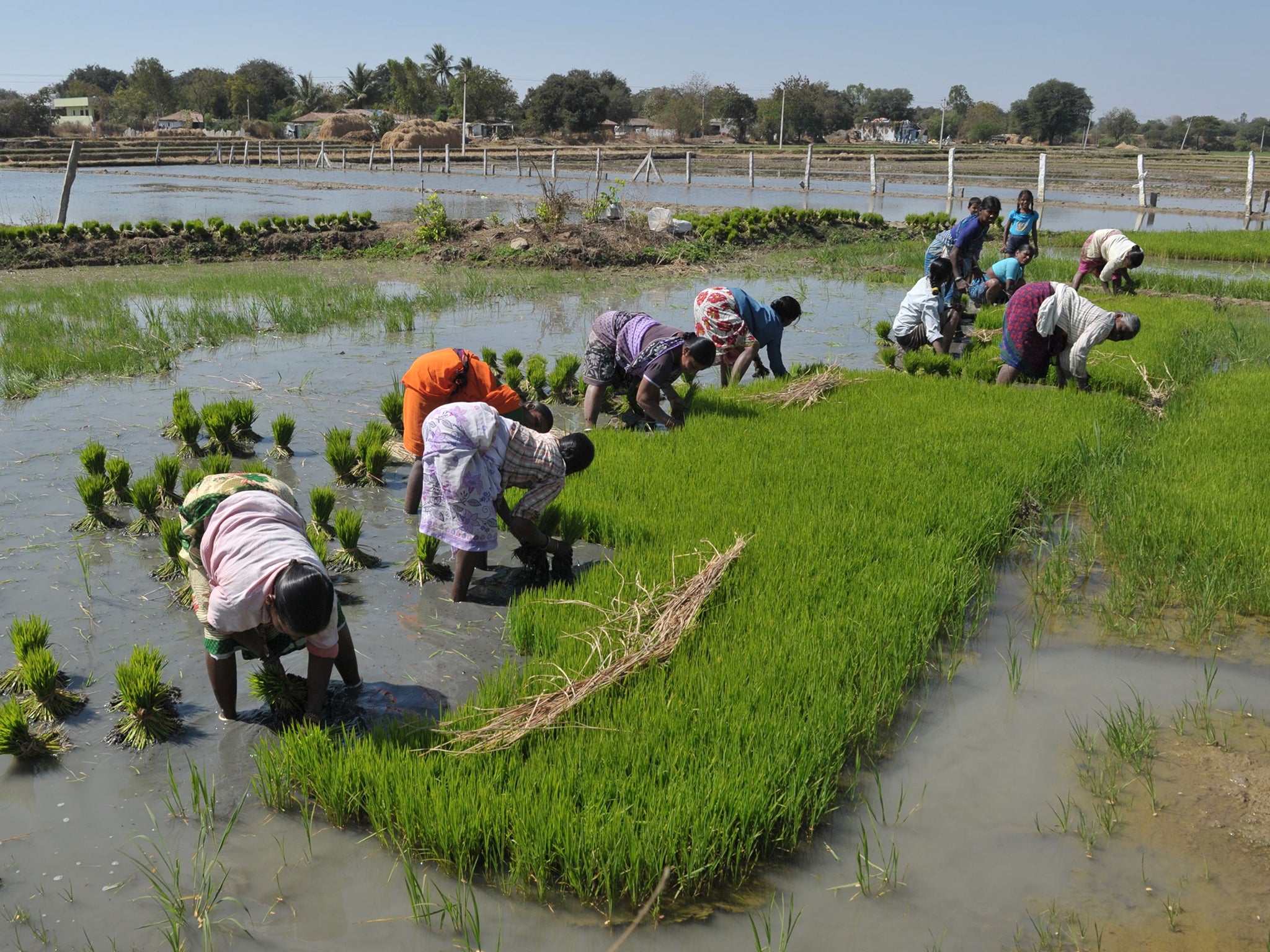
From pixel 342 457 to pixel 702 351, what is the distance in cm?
234

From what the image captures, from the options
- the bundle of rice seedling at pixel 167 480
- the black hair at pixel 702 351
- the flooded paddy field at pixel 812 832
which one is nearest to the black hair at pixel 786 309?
the black hair at pixel 702 351

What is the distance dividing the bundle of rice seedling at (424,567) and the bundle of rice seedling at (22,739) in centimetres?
167

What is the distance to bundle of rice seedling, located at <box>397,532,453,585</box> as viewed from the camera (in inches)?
183

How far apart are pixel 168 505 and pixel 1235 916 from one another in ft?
17.6

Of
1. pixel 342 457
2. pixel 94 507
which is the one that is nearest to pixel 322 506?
pixel 342 457

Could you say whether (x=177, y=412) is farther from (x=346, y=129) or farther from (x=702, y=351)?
(x=346, y=129)

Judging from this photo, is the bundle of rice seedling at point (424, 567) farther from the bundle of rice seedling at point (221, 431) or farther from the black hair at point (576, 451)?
the bundle of rice seedling at point (221, 431)

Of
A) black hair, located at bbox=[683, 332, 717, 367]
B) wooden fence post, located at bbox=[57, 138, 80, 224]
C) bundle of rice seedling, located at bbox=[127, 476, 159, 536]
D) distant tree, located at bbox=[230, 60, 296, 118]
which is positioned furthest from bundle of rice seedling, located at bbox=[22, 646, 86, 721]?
distant tree, located at bbox=[230, 60, 296, 118]

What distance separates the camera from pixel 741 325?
23.6ft

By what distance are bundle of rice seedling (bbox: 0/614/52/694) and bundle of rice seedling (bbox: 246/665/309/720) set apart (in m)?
0.88

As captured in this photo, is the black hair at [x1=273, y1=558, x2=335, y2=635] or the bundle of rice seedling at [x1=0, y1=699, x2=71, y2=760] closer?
the black hair at [x1=273, y1=558, x2=335, y2=635]

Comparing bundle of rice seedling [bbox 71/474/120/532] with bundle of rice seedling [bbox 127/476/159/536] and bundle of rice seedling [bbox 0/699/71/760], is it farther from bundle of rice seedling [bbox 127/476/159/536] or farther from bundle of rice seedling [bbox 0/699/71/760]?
bundle of rice seedling [bbox 0/699/71/760]

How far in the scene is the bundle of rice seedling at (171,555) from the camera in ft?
15.1

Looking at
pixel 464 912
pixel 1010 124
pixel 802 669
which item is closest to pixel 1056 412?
pixel 802 669
